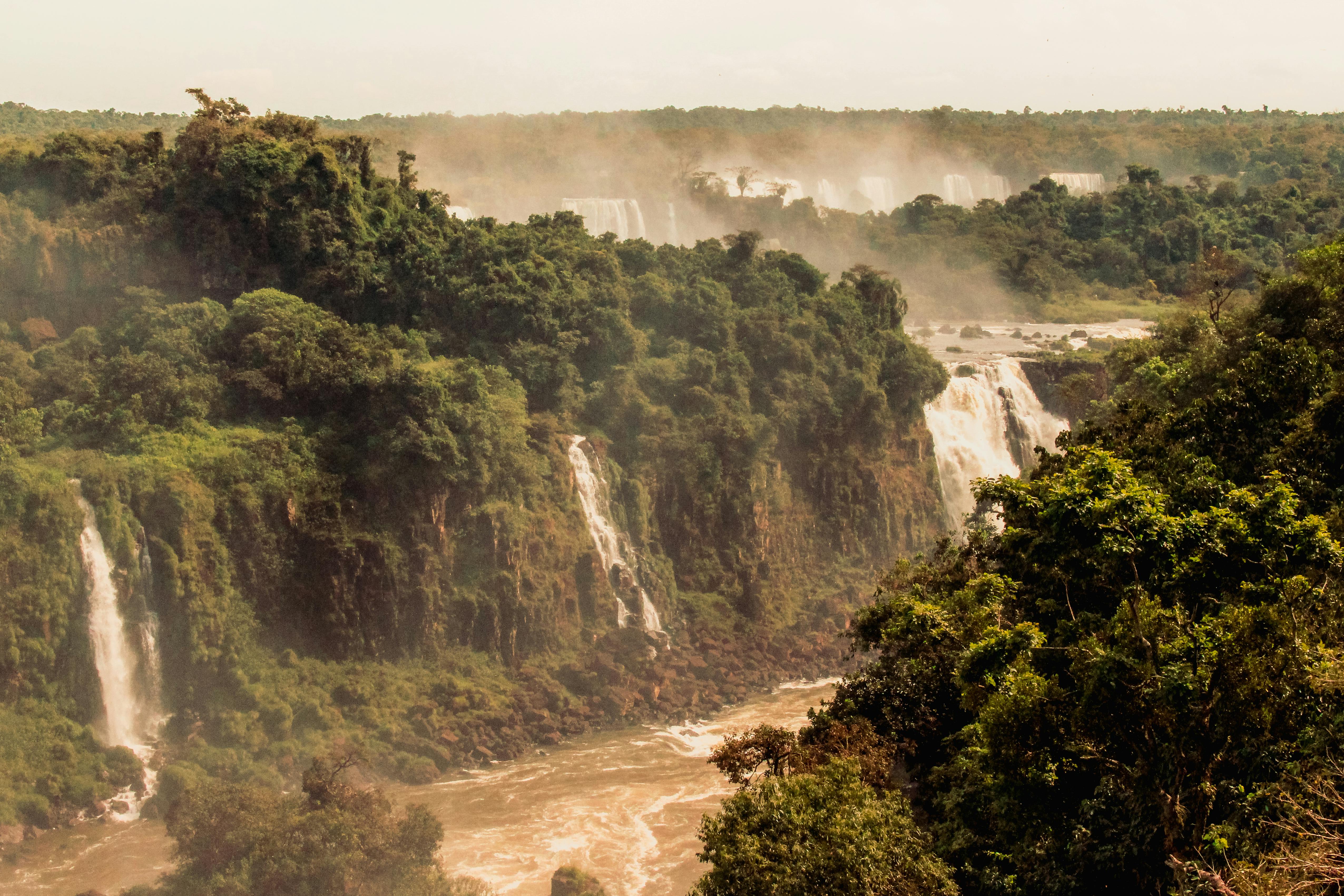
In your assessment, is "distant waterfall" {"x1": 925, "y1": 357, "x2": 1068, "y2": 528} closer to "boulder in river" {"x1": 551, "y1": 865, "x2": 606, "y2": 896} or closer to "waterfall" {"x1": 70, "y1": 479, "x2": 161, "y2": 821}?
"boulder in river" {"x1": 551, "y1": 865, "x2": 606, "y2": 896}

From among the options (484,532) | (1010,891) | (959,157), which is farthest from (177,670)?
(959,157)

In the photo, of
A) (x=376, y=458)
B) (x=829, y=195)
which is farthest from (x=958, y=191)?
(x=376, y=458)

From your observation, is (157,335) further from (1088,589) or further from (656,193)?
(656,193)

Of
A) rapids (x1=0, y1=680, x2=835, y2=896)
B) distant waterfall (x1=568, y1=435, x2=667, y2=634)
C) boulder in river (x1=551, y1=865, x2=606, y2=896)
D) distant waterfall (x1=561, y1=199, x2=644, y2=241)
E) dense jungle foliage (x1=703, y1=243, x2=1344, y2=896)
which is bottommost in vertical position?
rapids (x1=0, y1=680, x2=835, y2=896)

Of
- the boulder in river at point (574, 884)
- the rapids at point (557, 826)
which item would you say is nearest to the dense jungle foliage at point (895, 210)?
the rapids at point (557, 826)

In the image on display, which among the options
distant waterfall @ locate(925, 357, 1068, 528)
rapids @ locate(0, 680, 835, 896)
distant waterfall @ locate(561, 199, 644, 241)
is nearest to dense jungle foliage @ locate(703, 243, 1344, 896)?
rapids @ locate(0, 680, 835, 896)

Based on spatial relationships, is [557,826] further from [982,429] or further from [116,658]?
[982,429]
